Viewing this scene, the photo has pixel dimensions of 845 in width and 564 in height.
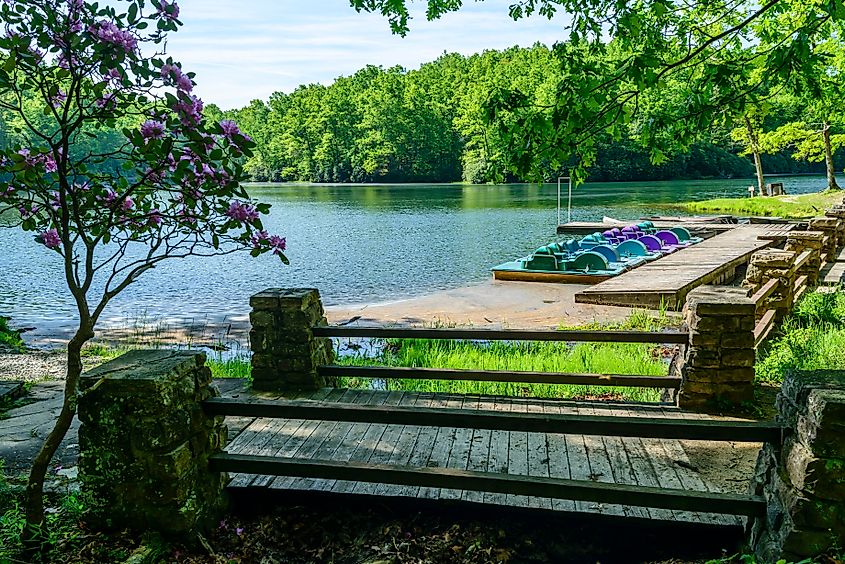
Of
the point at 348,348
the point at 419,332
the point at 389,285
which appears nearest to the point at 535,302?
the point at 348,348

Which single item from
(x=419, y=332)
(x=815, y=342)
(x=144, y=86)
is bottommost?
(x=815, y=342)

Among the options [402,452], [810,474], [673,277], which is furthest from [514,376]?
[673,277]

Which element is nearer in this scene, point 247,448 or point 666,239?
point 247,448

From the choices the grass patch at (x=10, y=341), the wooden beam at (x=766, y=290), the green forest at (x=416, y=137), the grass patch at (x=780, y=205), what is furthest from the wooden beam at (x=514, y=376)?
the green forest at (x=416, y=137)

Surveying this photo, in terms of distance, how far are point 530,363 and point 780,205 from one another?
97.9ft

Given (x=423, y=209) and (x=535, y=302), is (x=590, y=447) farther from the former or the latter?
(x=423, y=209)

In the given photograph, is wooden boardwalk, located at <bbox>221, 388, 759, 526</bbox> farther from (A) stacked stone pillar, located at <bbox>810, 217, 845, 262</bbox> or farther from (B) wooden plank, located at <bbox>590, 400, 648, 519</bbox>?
(A) stacked stone pillar, located at <bbox>810, 217, 845, 262</bbox>

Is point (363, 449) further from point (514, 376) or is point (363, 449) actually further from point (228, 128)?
point (228, 128)

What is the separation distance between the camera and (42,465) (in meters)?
3.00

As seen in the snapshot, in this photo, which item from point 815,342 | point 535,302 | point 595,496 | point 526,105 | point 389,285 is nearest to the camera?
point 595,496

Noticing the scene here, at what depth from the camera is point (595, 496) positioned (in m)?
3.04

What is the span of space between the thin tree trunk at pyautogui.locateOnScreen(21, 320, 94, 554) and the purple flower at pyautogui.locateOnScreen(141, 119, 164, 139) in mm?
927

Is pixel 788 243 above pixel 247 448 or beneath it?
above

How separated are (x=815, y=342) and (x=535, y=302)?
6771mm
